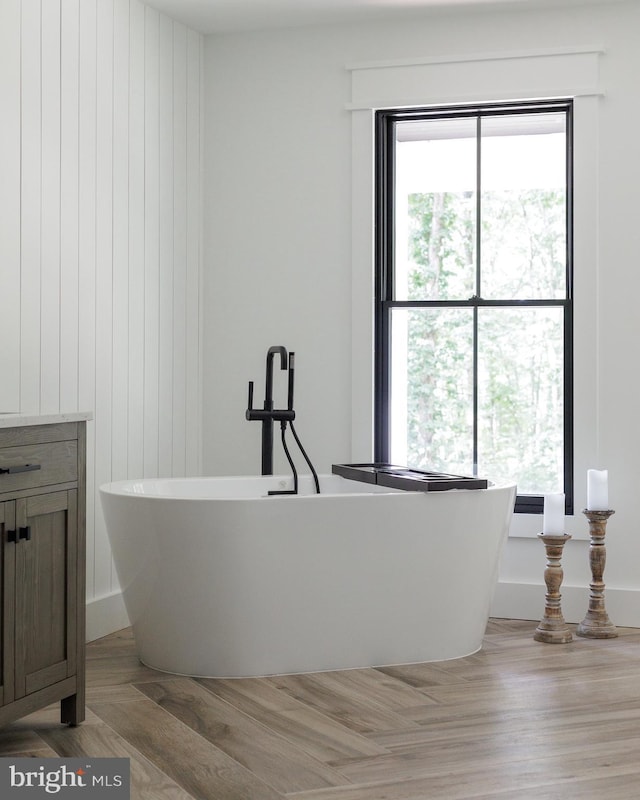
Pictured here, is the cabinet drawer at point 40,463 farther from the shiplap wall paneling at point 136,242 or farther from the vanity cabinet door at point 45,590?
the shiplap wall paneling at point 136,242

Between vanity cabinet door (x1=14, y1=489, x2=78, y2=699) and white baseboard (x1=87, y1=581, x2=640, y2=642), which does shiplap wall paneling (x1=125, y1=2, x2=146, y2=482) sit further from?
vanity cabinet door (x1=14, y1=489, x2=78, y2=699)

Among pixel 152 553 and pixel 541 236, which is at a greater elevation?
pixel 541 236

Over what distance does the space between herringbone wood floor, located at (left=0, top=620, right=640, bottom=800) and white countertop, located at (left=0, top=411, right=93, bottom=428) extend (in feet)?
2.93

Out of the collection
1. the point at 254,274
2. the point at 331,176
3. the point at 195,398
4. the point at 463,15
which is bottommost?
the point at 195,398

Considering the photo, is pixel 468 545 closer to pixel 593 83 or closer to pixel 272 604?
pixel 272 604

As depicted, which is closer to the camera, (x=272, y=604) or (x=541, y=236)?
(x=272, y=604)

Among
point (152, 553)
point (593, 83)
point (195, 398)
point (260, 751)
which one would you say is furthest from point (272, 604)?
point (593, 83)

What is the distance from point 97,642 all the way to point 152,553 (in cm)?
77

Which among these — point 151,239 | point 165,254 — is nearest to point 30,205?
point 151,239

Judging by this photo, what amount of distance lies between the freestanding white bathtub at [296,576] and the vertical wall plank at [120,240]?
547mm

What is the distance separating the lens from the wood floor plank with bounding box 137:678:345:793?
2457 millimetres

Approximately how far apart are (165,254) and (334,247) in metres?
0.79

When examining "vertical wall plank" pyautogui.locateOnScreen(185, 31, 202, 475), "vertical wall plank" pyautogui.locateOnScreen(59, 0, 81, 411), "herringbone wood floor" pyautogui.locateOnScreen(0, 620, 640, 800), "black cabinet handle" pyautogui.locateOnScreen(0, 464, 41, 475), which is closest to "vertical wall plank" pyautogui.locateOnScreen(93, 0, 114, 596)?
"vertical wall plank" pyautogui.locateOnScreen(59, 0, 81, 411)

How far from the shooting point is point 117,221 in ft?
13.1
